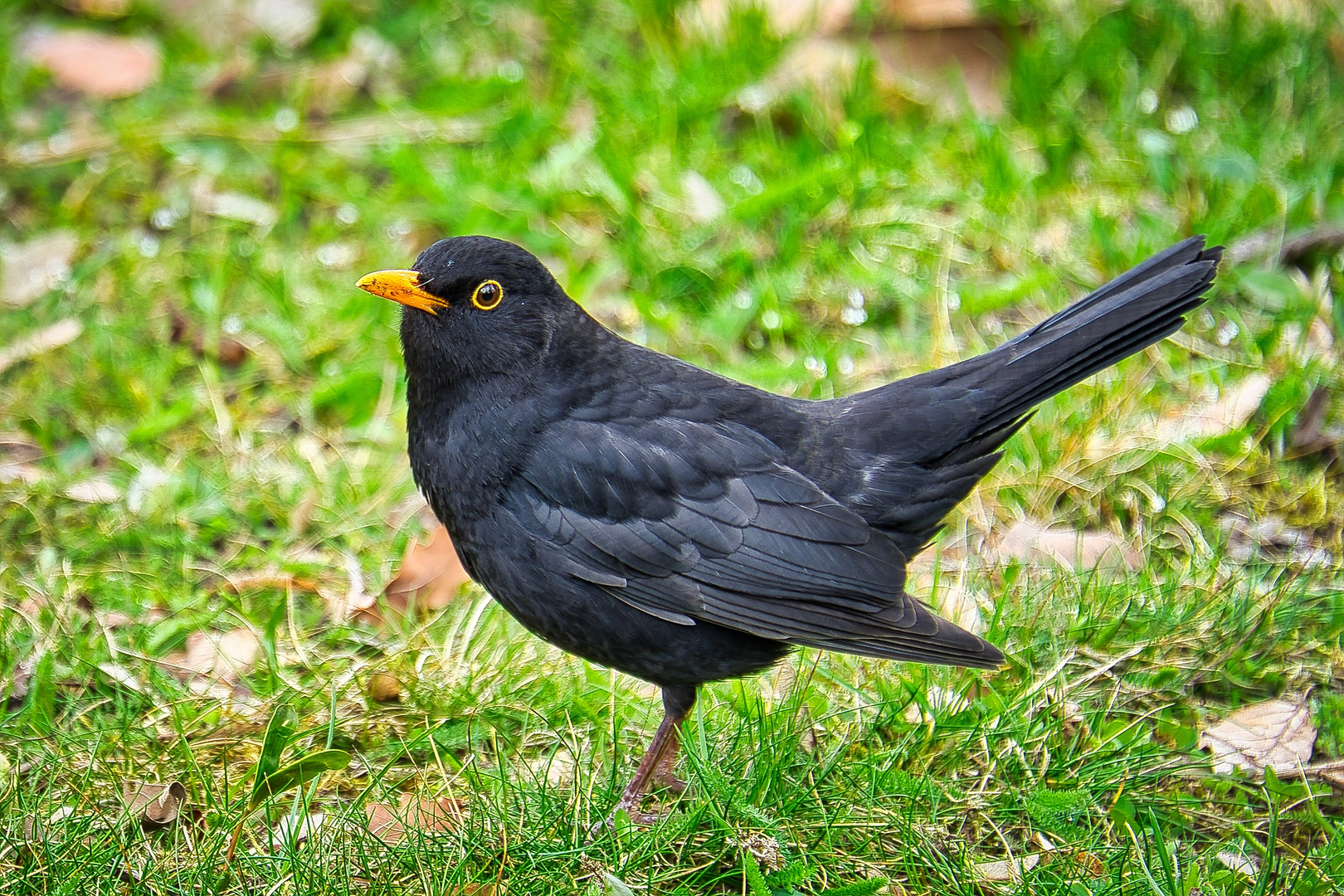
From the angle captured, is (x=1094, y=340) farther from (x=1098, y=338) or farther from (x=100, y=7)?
(x=100, y=7)

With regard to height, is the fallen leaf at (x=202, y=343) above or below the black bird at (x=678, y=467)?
below

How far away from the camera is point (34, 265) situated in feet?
18.7

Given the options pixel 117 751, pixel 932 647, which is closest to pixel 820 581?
pixel 932 647

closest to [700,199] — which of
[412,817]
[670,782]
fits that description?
[670,782]

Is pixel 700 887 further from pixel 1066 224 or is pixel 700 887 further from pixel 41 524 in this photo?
pixel 1066 224

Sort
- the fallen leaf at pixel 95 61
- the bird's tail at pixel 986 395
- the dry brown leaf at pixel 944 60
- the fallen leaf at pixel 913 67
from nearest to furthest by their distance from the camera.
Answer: the bird's tail at pixel 986 395 → the fallen leaf at pixel 913 67 → the dry brown leaf at pixel 944 60 → the fallen leaf at pixel 95 61

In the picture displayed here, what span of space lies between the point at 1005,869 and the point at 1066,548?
1340 mm

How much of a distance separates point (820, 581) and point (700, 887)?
0.84 meters

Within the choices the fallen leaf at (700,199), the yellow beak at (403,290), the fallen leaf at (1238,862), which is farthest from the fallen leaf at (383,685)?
the fallen leaf at (700,199)

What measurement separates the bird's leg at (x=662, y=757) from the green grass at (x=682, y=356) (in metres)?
0.07

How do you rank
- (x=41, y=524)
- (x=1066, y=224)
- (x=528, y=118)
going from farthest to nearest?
(x=528, y=118)
(x=1066, y=224)
(x=41, y=524)

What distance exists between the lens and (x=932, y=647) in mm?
3180

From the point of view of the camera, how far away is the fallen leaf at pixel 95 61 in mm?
6668

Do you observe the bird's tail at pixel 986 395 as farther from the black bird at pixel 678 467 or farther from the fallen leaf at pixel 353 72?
the fallen leaf at pixel 353 72
